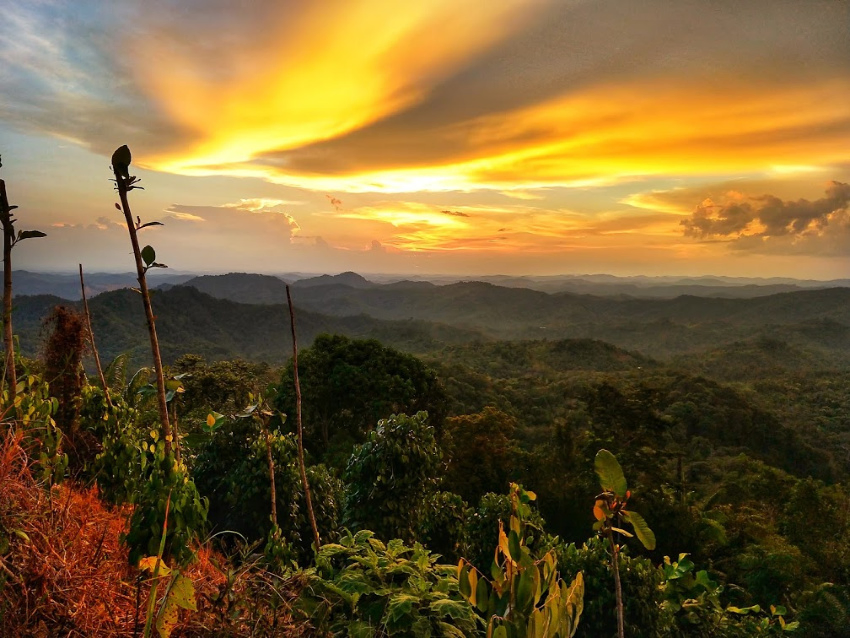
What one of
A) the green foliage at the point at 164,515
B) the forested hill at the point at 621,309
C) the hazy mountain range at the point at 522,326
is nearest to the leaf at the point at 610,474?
the green foliage at the point at 164,515

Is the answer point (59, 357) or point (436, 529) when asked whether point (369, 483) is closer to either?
point (436, 529)

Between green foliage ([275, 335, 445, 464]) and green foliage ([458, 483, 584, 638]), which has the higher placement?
green foliage ([458, 483, 584, 638])

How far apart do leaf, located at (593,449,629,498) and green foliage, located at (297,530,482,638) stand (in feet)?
→ 3.51

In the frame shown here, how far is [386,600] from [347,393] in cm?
1263

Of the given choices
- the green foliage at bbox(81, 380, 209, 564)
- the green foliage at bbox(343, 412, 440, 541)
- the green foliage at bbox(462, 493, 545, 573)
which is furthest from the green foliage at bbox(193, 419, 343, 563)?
the green foliage at bbox(462, 493, 545, 573)

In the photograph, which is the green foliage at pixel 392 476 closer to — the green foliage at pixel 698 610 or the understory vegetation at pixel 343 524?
the understory vegetation at pixel 343 524

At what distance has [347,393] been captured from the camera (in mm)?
14727

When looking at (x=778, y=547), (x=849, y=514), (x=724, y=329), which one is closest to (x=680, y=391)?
(x=849, y=514)

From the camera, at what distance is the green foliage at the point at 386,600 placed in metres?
2.09

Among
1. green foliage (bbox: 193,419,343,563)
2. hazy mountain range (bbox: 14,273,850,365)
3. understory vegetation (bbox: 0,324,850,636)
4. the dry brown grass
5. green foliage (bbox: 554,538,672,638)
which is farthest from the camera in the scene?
hazy mountain range (bbox: 14,273,850,365)

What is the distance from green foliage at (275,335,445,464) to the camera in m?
14.4

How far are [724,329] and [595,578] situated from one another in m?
147

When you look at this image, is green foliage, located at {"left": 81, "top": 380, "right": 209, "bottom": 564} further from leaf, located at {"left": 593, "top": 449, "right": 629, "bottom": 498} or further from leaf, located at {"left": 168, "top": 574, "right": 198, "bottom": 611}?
leaf, located at {"left": 593, "top": 449, "right": 629, "bottom": 498}

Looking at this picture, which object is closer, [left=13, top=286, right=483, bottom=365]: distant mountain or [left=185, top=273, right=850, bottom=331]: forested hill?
[left=13, top=286, right=483, bottom=365]: distant mountain
